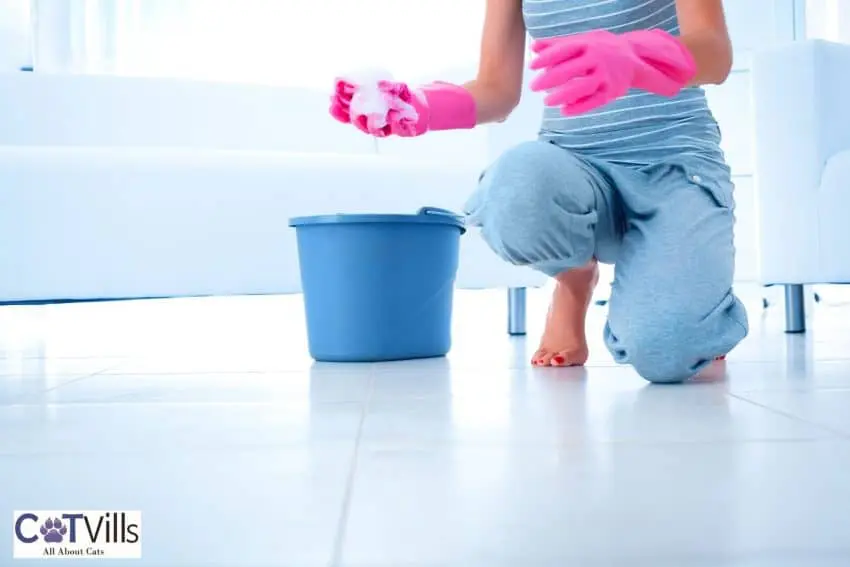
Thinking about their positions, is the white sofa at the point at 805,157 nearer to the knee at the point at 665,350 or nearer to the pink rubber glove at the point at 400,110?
the knee at the point at 665,350

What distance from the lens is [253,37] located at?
12.8ft

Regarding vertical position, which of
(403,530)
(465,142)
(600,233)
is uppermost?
(465,142)

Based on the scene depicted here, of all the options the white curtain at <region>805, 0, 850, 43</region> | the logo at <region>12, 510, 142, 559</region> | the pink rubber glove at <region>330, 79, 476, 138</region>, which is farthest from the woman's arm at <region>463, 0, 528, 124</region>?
the white curtain at <region>805, 0, 850, 43</region>

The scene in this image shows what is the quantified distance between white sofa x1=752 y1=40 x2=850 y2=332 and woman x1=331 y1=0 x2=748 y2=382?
693 millimetres

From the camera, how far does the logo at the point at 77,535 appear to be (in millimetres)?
465

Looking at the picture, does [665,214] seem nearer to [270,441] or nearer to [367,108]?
[367,108]

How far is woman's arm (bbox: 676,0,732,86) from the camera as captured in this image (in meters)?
0.92

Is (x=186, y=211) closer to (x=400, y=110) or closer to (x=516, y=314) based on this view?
(x=516, y=314)

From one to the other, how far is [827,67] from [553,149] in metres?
0.93

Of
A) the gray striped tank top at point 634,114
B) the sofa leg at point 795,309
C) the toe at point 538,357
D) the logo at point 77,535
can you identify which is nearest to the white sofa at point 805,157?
the sofa leg at point 795,309

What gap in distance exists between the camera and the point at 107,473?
0.62 metres

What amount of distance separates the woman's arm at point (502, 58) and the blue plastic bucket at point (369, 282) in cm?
27

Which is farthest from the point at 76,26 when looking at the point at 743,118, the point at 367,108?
the point at 367,108

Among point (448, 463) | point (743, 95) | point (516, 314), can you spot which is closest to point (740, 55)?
point (743, 95)
